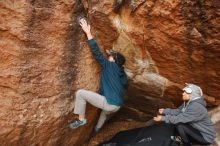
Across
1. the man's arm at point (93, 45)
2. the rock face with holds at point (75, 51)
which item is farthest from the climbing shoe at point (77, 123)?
the man's arm at point (93, 45)

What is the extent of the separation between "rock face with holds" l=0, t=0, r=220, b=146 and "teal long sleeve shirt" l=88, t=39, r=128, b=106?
17cm

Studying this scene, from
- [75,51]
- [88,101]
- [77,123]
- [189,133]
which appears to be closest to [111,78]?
[88,101]

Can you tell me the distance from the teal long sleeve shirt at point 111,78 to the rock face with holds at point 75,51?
0.17m

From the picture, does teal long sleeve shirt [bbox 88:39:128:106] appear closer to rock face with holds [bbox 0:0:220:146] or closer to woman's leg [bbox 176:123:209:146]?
rock face with holds [bbox 0:0:220:146]

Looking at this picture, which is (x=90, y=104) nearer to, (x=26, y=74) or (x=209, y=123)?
(x=26, y=74)

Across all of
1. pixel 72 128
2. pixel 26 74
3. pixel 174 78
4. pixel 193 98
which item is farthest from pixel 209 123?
pixel 26 74

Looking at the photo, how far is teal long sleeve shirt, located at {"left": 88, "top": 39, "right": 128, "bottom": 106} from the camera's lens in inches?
240

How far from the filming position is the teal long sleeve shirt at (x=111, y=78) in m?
6.11

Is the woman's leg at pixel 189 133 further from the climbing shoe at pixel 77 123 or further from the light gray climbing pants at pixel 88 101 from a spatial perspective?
the climbing shoe at pixel 77 123

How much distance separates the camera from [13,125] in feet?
19.3

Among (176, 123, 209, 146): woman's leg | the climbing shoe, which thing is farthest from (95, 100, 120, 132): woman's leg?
(176, 123, 209, 146): woman's leg

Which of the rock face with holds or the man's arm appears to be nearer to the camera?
the rock face with holds

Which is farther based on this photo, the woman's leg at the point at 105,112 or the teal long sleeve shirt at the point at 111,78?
the woman's leg at the point at 105,112

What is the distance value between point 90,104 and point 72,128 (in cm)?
52
